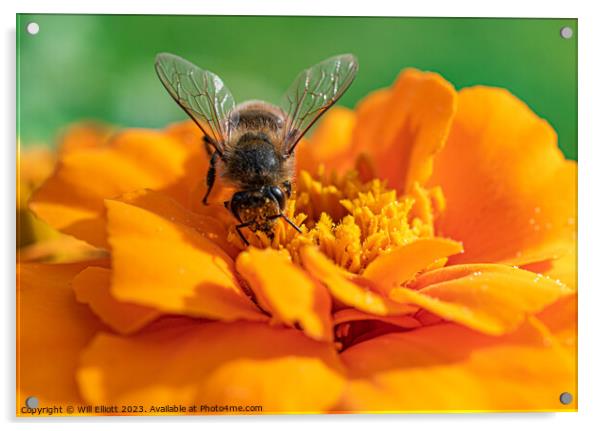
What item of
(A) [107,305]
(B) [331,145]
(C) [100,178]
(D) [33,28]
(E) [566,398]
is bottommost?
(E) [566,398]

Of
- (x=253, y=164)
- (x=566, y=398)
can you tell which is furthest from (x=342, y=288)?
(x=566, y=398)

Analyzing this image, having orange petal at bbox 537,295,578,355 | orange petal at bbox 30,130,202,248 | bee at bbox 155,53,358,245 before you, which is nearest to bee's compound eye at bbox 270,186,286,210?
bee at bbox 155,53,358,245

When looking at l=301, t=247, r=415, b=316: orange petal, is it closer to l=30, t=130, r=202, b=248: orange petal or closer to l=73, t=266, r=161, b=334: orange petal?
l=73, t=266, r=161, b=334: orange petal

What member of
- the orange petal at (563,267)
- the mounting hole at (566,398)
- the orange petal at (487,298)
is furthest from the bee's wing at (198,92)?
the mounting hole at (566,398)

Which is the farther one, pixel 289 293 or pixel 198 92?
pixel 198 92

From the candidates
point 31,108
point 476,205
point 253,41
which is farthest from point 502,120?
point 31,108
